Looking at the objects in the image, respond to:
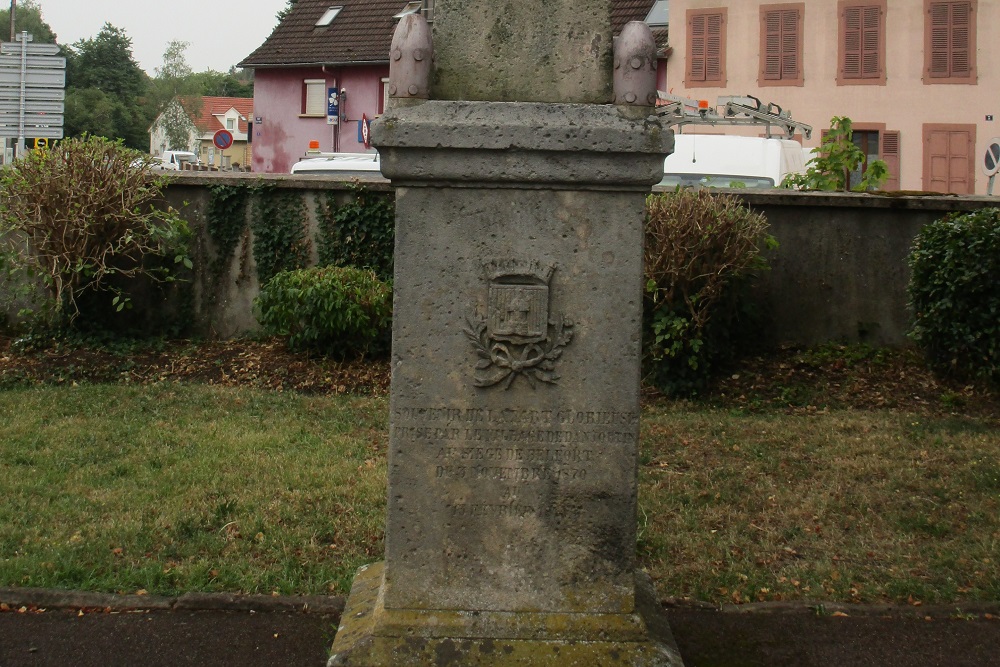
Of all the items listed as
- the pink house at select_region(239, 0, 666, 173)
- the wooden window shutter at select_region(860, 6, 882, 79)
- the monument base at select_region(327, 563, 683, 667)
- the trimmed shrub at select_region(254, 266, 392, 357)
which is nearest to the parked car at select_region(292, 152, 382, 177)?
the trimmed shrub at select_region(254, 266, 392, 357)

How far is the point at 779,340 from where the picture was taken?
10.8 meters

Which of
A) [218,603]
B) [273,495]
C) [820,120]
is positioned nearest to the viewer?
[218,603]

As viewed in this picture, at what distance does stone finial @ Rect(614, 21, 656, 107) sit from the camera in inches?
154

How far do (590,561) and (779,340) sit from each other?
281 inches

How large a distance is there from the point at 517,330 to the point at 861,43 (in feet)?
85.6

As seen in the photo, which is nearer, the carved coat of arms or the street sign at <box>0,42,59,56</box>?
the carved coat of arms

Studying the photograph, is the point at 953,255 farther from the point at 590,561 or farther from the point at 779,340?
the point at 590,561

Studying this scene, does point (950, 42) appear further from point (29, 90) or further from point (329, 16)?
point (29, 90)

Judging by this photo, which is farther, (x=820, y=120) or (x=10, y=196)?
(x=820, y=120)

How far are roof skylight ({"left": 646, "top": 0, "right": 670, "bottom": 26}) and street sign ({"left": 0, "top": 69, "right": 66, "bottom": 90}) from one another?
1868 centimetres

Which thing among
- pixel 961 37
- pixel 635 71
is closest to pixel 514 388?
pixel 635 71

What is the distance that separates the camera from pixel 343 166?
47.6 ft

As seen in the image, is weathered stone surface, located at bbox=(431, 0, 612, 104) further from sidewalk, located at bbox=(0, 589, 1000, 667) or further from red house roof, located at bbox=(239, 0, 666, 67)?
red house roof, located at bbox=(239, 0, 666, 67)

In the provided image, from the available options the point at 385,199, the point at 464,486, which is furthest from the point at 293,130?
the point at 464,486
